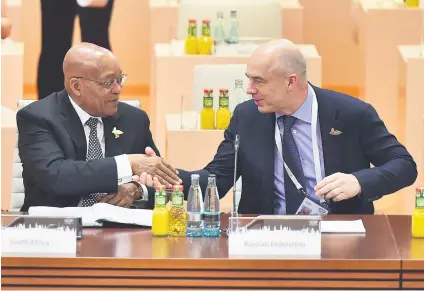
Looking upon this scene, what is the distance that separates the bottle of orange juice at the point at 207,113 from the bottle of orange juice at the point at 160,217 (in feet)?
6.44

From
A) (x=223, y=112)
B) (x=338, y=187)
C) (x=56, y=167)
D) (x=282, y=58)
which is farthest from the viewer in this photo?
(x=223, y=112)

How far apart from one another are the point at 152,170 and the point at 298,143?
0.55 metres

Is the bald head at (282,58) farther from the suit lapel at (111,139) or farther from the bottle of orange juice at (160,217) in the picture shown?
the bottle of orange juice at (160,217)

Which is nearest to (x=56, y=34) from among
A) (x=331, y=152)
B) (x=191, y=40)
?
(x=191, y=40)

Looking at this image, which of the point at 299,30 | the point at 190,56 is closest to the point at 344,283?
the point at 190,56

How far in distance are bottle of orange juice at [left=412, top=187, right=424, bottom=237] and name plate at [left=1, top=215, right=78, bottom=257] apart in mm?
1103

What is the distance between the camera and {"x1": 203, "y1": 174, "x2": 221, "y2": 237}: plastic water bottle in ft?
13.2

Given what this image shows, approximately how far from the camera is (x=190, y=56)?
279 inches

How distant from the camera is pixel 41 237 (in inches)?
148

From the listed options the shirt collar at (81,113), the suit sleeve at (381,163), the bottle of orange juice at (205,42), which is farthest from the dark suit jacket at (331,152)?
the bottle of orange juice at (205,42)

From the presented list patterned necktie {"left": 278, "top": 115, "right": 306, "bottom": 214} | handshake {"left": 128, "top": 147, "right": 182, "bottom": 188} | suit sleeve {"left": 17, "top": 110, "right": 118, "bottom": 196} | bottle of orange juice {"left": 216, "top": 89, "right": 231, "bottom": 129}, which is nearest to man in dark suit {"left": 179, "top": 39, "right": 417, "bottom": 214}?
patterned necktie {"left": 278, "top": 115, "right": 306, "bottom": 214}

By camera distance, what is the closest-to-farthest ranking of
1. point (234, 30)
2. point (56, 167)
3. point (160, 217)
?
point (160, 217)
point (56, 167)
point (234, 30)

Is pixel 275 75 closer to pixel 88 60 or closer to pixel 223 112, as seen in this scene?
pixel 88 60

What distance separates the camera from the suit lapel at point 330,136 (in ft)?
15.0
